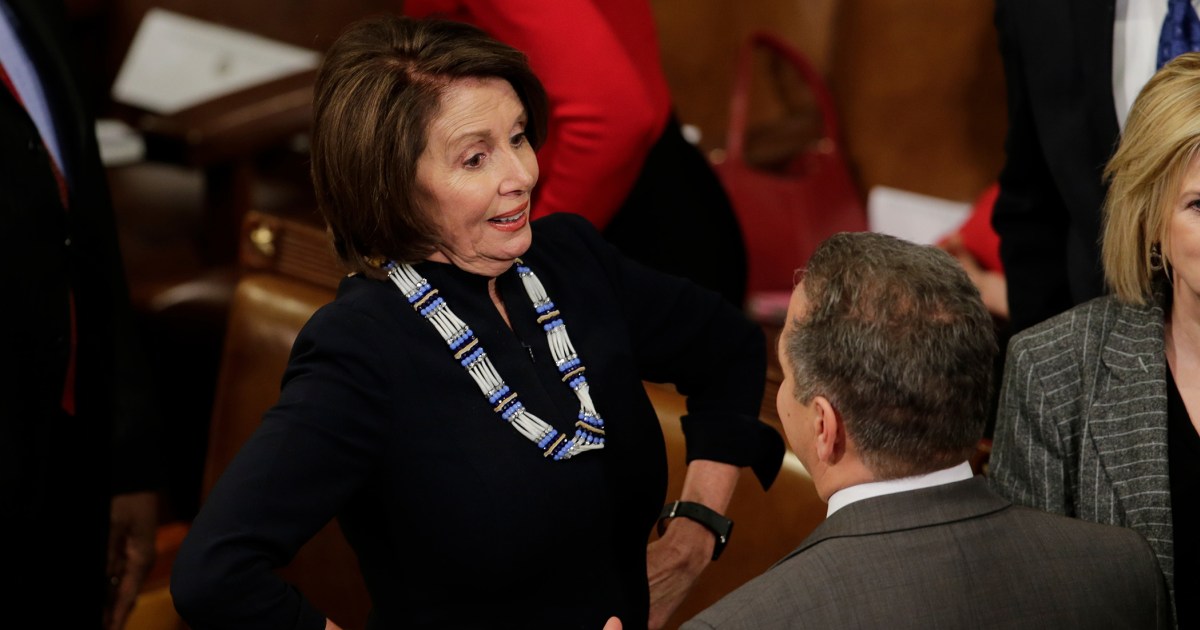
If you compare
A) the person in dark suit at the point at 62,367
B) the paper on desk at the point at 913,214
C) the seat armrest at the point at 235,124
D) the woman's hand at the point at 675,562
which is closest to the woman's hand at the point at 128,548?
the person in dark suit at the point at 62,367

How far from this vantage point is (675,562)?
182 centimetres

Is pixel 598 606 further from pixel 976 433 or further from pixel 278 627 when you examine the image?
pixel 976 433

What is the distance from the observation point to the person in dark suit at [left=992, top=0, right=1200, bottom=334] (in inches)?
83.4

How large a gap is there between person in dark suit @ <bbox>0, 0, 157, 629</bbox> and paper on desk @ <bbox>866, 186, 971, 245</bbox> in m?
1.85

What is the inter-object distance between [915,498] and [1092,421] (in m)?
0.52

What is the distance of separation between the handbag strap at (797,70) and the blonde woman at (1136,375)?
146 centimetres

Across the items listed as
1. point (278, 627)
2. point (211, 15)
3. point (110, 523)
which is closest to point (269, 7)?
point (211, 15)

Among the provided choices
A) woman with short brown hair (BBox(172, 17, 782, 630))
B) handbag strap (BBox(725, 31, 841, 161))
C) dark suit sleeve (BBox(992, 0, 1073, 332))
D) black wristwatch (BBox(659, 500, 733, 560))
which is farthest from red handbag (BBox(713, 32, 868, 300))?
woman with short brown hair (BBox(172, 17, 782, 630))

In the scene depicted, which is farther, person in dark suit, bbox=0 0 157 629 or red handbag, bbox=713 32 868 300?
red handbag, bbox=713 32 868 300

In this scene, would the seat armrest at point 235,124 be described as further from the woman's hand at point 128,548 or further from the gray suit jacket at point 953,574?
the gray suit jacket at point 953,574

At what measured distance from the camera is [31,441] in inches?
78.1

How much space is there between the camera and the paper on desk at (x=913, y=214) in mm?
3318

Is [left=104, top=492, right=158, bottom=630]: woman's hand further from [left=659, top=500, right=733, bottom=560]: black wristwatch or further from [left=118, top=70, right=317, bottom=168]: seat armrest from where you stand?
[left=118, top=70, right=317, bottom=168]: seat armrest

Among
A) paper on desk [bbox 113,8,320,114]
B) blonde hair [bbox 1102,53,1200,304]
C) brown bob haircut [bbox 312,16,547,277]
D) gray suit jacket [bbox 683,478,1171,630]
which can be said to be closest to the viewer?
gray suit jacket [bbox 683,478,1171,630]
